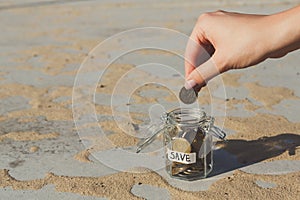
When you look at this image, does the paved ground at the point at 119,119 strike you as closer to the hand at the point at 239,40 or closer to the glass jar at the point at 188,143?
the glass jar at the point at 188,143

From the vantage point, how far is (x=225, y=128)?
2826 mm

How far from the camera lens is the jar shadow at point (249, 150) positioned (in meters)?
2.38

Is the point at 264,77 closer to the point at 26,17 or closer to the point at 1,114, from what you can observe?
the point at 1,114

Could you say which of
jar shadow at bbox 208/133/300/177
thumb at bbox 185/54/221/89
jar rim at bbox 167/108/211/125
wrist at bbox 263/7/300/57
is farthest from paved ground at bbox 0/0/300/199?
wrist at bbox 263/7/300/57

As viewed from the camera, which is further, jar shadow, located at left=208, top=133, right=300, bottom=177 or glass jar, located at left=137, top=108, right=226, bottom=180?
jar shadow, located at left=208, top=133, right=300, bottom=177

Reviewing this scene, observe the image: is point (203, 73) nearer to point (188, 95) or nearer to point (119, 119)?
point (188, 95)

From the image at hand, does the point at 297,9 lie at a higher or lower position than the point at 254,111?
higher

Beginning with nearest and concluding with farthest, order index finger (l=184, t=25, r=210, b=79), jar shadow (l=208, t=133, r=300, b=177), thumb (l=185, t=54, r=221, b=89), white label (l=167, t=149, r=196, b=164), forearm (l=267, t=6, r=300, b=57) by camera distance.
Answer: forearm (l=267, t=6, r=300, b=57) < thumb (l=185, t=54, r=221, b=89) < index finger (l=184, t=25, r=210, b=79) < white label (l=167, t=149, r=196, b=164) < jar shadow (l=208, t=133, r=300, b=177)

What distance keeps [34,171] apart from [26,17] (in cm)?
543

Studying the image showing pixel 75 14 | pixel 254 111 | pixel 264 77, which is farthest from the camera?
pixel 75 14

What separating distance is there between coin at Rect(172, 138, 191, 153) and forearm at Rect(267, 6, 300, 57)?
1.87 feet

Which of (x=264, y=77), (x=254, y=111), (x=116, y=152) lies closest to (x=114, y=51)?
(x=264, y=77)

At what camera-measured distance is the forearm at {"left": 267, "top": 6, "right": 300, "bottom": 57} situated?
1.70 meters

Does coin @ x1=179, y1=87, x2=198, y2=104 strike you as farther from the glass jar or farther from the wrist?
the wrist
